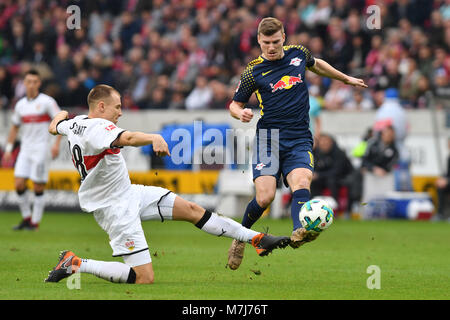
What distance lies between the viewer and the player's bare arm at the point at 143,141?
702 centimetres

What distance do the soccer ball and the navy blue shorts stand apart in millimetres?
902

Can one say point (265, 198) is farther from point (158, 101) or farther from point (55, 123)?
point (158, 101)

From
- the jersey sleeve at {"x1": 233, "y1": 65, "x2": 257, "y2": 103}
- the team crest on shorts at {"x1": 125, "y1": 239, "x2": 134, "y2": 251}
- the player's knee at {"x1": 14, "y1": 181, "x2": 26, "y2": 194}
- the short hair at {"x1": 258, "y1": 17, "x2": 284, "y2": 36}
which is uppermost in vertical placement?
the short hair at {"x1": 258, "y1": 17, "x2": 284, "y2": 36}

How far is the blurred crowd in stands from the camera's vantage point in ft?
67.8

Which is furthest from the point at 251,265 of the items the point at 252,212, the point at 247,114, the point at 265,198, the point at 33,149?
the point at 33,149

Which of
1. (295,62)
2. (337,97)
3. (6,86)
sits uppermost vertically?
(6,86)

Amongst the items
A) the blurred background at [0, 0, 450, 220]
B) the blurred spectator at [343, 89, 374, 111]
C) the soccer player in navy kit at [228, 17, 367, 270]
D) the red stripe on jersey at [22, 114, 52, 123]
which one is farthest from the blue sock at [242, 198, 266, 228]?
the blurred spectator at [343, 89, 374, 111]

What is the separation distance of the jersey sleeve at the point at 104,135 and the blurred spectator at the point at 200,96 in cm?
1418

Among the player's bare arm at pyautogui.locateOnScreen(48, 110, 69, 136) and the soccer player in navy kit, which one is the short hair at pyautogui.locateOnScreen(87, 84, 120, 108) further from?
the soccer player in navy kit

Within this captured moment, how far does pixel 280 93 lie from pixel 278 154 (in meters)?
0.65

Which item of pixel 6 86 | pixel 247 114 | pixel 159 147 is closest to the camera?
pixel 159 147

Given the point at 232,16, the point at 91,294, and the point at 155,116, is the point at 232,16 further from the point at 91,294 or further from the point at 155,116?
the point at 91,294

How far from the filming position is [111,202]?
8172mm

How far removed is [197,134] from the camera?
1978 centimetres
